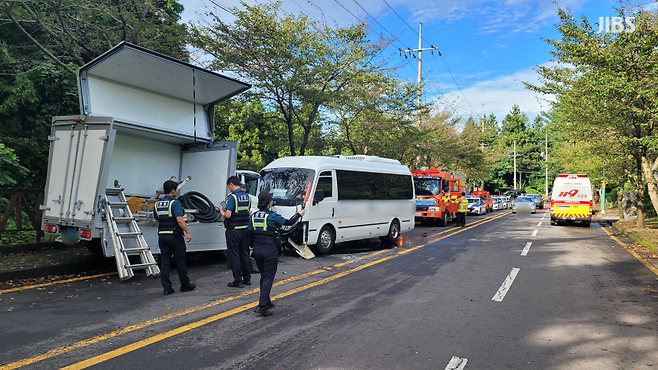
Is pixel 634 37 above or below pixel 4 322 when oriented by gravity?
above

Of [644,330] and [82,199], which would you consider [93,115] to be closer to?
[82,199]

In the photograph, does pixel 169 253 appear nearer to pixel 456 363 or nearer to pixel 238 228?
pixel 238 228

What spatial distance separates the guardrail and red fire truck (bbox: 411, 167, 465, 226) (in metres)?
15.6

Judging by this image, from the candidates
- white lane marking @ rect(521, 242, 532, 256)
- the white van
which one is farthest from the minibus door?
white lane marking @ rect(521, 242, 532, 256)

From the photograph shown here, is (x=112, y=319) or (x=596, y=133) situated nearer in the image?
(x=112, y=319)

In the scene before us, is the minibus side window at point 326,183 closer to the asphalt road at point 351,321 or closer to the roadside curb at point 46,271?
the asphalt road at point 351,321

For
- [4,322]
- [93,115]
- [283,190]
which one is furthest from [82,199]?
[283,190]

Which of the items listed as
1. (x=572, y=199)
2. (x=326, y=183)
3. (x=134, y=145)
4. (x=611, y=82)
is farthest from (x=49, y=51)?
(x=572, y=199)

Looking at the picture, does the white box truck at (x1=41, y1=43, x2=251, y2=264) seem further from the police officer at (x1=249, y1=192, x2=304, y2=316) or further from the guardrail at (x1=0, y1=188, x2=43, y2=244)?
the police officer at (x1=249, y1=192, x2=304, y2=316)

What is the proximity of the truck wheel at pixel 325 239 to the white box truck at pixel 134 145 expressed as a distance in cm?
242

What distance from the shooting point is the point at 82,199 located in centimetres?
774

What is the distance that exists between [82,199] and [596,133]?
17.1 metres

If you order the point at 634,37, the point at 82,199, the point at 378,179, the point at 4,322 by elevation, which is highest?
the point at 634,37

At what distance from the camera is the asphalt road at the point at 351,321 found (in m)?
4.35
